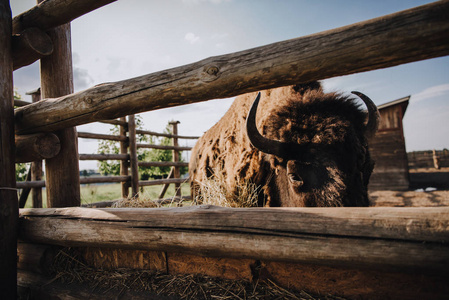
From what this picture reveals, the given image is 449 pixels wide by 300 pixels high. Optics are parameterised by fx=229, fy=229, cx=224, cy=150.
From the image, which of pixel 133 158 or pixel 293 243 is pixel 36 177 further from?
pixel 293 243

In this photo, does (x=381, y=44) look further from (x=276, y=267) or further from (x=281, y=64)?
(x=276, y=267)

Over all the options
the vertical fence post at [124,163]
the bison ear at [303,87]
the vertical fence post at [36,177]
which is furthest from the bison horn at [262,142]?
the vertical fence post at [124,163]

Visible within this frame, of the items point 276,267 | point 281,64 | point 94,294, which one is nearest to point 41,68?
point 94,294

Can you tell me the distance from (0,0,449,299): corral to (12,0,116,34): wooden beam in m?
0.01

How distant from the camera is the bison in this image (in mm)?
2184

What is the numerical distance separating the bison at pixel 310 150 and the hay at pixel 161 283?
939 mm

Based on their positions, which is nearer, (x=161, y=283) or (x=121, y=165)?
(x=161, y=283)

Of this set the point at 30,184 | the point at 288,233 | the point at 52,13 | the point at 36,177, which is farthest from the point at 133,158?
the point at 288,233

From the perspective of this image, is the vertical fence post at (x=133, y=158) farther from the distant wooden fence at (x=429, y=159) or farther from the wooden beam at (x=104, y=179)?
the distant wooden fence at (x=429, y=159)

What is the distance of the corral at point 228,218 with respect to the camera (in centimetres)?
114

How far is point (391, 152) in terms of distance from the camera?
12703mm

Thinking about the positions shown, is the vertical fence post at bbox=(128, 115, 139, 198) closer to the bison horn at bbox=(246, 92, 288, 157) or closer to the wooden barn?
the bison horn at bbox=(246, 92, 288, 157)

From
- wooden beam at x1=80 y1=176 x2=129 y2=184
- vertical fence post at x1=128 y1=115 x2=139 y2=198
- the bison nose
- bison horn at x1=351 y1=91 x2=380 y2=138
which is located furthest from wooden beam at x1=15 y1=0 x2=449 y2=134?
vertical fence post at x1=128 y1=115 x2=139 y2=198

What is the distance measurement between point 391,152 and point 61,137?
15.1 meters
